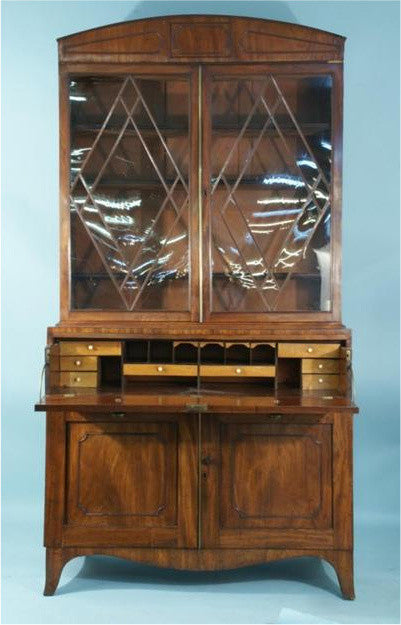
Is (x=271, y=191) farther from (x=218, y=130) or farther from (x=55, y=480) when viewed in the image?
(x=55, y=480)

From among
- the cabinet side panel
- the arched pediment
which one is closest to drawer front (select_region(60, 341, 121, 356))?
the cabinet side panel

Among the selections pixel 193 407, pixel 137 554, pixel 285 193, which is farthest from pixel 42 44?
pixel 137 554

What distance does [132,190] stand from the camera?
155 inches

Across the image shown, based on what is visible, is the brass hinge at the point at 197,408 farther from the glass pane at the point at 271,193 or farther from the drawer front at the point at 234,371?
the glass pane at the point at 271,193

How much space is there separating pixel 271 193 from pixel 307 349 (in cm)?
66

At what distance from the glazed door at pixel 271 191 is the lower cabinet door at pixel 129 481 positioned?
55cm

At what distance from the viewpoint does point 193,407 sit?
3.36 metres

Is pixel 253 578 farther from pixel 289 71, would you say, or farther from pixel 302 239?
pixel 289 71

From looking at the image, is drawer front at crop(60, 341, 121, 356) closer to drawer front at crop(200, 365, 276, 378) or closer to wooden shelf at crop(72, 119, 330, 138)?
drawer front at crop(200, 365, 276, 378)

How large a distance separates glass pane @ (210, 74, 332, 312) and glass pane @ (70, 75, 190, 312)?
15cm

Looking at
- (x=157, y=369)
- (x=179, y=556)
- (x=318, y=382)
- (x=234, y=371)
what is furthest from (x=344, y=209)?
(x=179, y=556)

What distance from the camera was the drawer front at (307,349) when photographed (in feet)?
12.6

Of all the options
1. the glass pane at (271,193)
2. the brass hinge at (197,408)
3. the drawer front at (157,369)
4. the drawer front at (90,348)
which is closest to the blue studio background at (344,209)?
the glass pane at (271,193)

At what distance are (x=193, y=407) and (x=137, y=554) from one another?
2.40 ft
